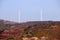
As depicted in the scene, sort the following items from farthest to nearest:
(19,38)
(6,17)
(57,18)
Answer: (6,17) < (57,18) < (19,38)

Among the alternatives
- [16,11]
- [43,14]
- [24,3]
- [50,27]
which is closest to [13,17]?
[16,11]

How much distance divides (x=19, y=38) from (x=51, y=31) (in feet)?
1.28

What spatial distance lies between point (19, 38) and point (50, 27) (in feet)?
1.31

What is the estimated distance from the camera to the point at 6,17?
77.1 inches

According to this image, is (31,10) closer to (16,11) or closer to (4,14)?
(16,11)

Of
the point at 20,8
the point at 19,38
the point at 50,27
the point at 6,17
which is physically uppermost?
the point at 20,8

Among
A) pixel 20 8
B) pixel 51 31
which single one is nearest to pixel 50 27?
pixel 51 31

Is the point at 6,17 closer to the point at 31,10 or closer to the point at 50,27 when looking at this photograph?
the point at 31,10

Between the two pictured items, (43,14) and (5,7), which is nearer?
(43,14)

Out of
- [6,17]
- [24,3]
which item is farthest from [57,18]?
[6,17]

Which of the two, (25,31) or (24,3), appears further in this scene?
(24,3)

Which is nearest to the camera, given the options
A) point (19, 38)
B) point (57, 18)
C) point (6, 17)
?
point (19, 38)

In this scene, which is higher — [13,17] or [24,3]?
[24,3]

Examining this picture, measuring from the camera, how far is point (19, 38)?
5.57ft
